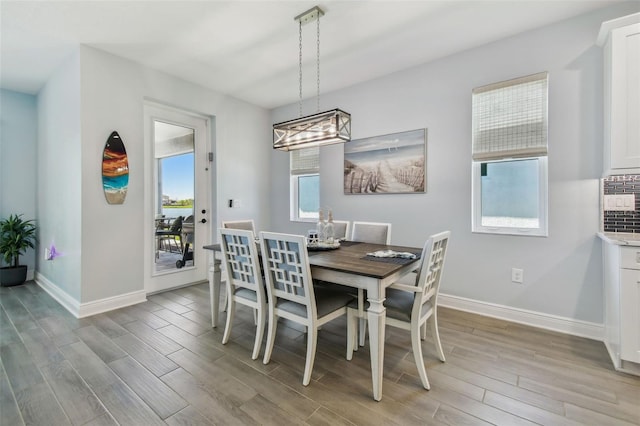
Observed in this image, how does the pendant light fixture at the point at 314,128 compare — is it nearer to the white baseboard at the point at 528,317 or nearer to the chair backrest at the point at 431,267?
the chair backrest at the point at 431,267

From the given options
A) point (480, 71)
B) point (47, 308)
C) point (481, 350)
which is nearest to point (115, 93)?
point (47, 308)

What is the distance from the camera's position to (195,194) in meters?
4.02

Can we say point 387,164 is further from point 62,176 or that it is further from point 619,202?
point 62,176

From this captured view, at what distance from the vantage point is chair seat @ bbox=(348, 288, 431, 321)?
1.87 meters

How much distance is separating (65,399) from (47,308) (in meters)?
2.01

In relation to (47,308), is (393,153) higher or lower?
higher

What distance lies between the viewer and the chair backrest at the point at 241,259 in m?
2.14

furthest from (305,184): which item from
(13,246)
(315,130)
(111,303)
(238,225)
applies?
(13,246)

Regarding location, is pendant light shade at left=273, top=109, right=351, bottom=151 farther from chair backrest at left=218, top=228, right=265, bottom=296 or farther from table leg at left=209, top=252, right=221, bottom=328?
table leg at left=209, top=252, right=221, bottom=328

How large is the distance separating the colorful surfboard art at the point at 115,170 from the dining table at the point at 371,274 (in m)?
2.33

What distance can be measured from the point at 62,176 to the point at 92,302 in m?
1.53

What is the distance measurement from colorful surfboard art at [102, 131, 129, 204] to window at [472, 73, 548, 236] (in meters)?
3.75

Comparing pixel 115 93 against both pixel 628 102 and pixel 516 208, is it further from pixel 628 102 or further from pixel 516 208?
pixel 628 102

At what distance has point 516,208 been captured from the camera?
280 centimetres
